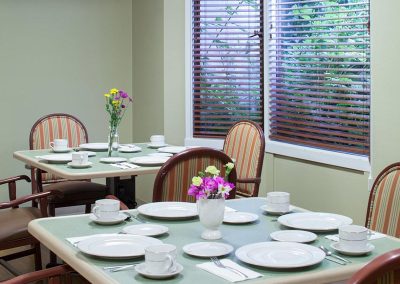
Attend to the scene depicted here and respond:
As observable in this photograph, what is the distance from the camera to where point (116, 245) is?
218 centimetres

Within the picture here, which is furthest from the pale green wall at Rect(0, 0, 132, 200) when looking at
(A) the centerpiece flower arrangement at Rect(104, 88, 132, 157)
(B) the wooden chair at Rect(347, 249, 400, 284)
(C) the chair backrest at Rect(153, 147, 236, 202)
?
(B) the wooden chair at Rect(347, 249, 400, 284)

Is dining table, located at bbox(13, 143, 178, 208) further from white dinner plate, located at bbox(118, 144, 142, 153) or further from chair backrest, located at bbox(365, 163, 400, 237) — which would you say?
chair backrest, located at bbox(365, 163, 400, 237)

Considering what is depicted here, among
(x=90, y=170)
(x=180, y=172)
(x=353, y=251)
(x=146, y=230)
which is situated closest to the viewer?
(x=353, y=251)

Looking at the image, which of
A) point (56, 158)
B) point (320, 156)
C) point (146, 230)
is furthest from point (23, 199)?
point (320, 156)

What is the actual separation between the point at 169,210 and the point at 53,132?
2.54 meters

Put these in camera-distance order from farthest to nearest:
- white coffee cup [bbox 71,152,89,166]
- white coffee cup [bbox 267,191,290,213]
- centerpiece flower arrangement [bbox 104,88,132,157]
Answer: centerpiece flower arrangement [bbox 104,88,132,157]
white coffee cup [bbox 71,152,89,166]
white coffee cup [bbox 267,191,290,213]

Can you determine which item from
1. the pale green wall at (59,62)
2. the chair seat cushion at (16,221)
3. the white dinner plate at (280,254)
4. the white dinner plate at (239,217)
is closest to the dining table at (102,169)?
the chair seat cushion at (16,221)

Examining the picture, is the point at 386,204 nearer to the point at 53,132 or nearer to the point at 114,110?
the point at 114,110

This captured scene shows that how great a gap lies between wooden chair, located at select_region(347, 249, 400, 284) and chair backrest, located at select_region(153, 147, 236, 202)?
1.72 m

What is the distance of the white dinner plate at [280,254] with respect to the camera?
1.99m

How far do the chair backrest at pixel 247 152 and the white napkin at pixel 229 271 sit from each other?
2.05m

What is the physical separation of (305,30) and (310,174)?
993 millimetres

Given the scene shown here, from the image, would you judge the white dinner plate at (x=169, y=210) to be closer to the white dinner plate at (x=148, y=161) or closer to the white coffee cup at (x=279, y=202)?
the white coffee cup at (x=279, y=202)

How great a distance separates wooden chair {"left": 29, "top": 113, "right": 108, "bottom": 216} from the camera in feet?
14.8
